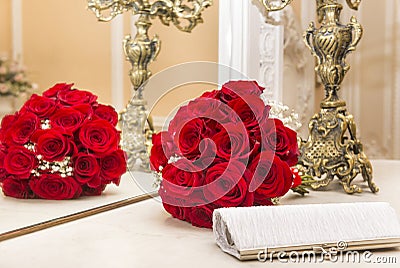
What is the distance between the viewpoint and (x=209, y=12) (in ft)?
5.72

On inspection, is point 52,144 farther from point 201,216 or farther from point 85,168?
point 201,216

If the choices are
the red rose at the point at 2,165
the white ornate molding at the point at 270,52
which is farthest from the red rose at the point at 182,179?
the white ornate molding at the point at 270,52


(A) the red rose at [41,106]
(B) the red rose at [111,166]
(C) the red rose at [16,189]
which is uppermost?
(A) the red rose at [41,106]

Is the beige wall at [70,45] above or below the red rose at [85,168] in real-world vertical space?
above

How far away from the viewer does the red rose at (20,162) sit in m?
0.99

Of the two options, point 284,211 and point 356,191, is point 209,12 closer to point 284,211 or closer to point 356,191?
point 356,191

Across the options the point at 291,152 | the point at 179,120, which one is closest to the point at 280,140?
the point at 291,152

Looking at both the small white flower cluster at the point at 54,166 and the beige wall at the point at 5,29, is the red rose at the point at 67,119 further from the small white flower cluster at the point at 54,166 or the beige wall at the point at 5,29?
the beige wall at the point at 5,29

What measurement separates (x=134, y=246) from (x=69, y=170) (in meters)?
0.31

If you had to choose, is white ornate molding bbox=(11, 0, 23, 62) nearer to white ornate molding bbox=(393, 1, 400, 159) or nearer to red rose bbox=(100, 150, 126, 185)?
white ornate molding bbox=(393, 1, 400, 159)

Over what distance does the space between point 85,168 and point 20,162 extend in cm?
10

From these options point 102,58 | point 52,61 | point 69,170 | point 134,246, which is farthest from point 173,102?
point 52,61

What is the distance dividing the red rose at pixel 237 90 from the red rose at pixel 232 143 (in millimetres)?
46

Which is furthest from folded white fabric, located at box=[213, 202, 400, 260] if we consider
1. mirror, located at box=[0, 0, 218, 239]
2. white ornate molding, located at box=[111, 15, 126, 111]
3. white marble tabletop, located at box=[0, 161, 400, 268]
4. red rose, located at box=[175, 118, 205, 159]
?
white ornate molding, located at box=[111, 15, 126, 111]
